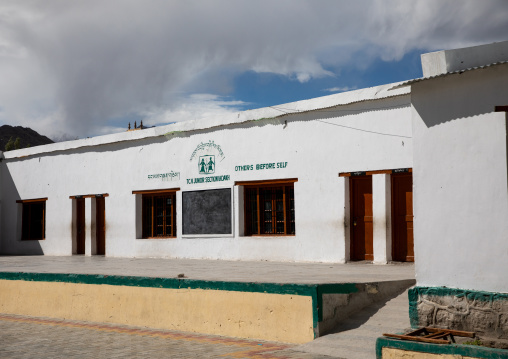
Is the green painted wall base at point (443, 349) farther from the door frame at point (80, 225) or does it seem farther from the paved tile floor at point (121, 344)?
Answer: the door frame at point (80, 225)

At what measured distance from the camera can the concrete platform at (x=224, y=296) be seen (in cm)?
833

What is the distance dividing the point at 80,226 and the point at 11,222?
3.70 meters

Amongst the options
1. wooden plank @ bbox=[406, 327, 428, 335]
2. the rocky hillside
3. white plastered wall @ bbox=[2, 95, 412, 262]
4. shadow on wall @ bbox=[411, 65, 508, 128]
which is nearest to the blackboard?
white plastered wall @ bbox=[2, 95, 412, 262]

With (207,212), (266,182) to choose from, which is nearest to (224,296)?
(266,182)

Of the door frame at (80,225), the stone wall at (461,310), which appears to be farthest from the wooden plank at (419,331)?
the door frame at (80,225)

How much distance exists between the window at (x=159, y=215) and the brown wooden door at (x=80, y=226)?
3120 mm

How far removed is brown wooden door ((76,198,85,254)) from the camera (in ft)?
67.1

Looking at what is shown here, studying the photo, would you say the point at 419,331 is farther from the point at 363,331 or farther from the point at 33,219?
the point at 33,219

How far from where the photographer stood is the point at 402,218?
13.0m

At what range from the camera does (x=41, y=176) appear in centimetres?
2153

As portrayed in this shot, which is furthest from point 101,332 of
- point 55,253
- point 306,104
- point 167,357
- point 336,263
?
point 55,253

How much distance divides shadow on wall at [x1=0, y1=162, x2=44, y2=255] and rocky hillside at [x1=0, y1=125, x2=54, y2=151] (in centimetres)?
7030

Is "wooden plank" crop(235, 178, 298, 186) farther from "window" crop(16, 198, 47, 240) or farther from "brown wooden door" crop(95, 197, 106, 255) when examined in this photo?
"window" crop(16, 198, 47, 240)

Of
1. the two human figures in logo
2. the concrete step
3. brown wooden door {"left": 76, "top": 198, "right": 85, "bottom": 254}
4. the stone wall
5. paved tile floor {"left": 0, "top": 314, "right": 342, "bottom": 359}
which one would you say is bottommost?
paved tile floor {"left": 0, "top": 314, "right": 342, "bottom": 359}
